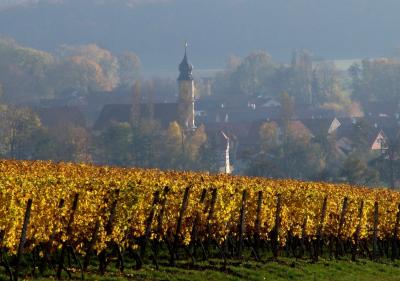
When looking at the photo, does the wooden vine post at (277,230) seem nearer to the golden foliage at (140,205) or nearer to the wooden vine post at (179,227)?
the golden foliage at (140,205)

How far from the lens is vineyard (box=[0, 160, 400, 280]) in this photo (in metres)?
25.5

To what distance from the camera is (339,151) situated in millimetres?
162250

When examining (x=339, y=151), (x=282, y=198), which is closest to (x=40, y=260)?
(x=282, y=198)

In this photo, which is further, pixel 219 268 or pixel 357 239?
pixel 357 239

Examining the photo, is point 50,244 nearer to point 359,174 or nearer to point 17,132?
point 359,174

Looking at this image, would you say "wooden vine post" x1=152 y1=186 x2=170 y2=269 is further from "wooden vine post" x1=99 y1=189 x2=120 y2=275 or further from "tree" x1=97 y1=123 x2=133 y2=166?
"tree" x1=97 y1=123 x2=133 y2=166

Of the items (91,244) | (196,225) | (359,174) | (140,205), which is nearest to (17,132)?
(359,174)

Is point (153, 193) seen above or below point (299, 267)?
above

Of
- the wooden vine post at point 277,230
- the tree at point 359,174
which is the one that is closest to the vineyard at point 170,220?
the wooden vine post at point 277,230

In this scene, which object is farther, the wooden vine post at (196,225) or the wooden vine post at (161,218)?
the wooden vine post at (196,225)

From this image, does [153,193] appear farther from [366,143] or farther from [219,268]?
[366,143]

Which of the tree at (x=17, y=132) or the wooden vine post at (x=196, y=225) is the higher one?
the tree at (x=17, y=132)

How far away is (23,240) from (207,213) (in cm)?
763

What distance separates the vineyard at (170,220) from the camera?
25516mm
